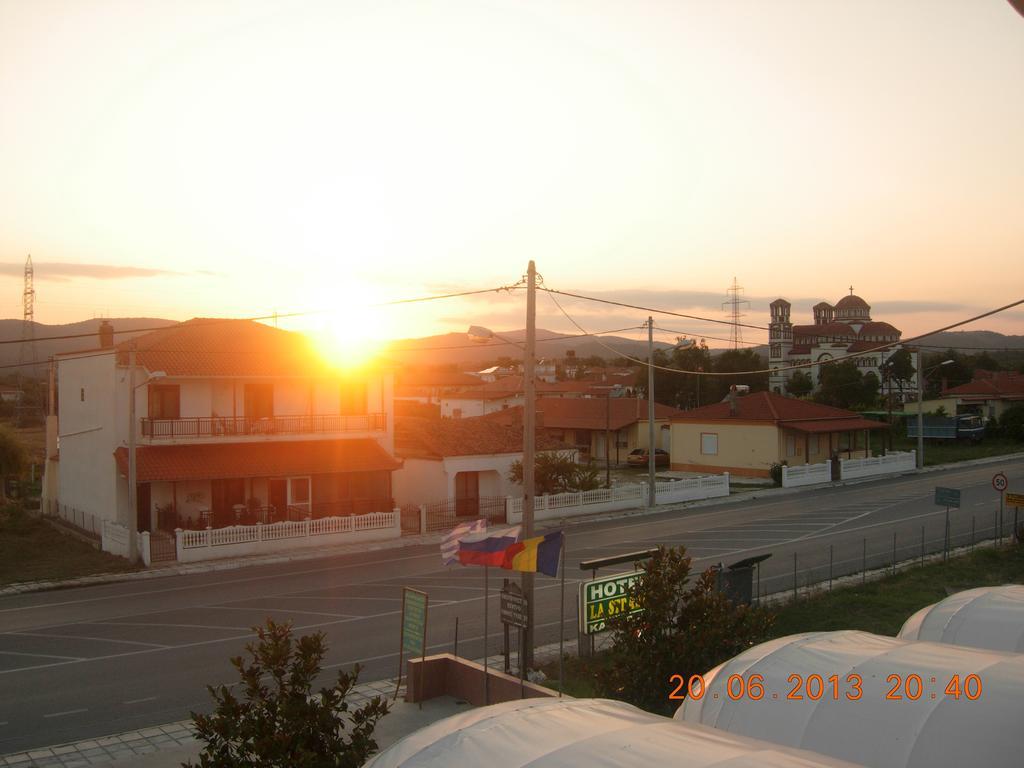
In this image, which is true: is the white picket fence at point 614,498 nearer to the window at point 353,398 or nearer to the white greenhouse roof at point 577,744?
the window at point 353,398

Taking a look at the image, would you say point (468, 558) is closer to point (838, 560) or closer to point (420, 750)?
point (420, 750)

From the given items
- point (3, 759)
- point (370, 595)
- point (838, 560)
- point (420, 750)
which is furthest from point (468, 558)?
point (838, 560)

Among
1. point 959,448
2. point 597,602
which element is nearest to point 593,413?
point 959,448

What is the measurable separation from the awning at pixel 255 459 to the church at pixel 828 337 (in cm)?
7841

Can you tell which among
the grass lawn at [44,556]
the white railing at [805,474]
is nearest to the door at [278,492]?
the grass lawn at [44,556]

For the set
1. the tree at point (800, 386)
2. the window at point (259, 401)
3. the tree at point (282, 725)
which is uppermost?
the tree at point (800, 386)

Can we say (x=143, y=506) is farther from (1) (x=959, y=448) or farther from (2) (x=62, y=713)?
(1) (x=959, y=448)

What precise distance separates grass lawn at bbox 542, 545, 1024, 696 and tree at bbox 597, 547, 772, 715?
3.09 metres

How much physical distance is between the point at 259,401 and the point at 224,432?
2029 millimetres

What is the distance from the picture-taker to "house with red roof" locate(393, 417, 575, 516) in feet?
116

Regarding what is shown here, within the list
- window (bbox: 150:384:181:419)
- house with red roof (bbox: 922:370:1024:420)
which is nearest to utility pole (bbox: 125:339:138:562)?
window (bbox: 150:384:181:419)

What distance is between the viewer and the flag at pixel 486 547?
1338 centimetres

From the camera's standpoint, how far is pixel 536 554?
1292 cm

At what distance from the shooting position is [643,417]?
195 ft
